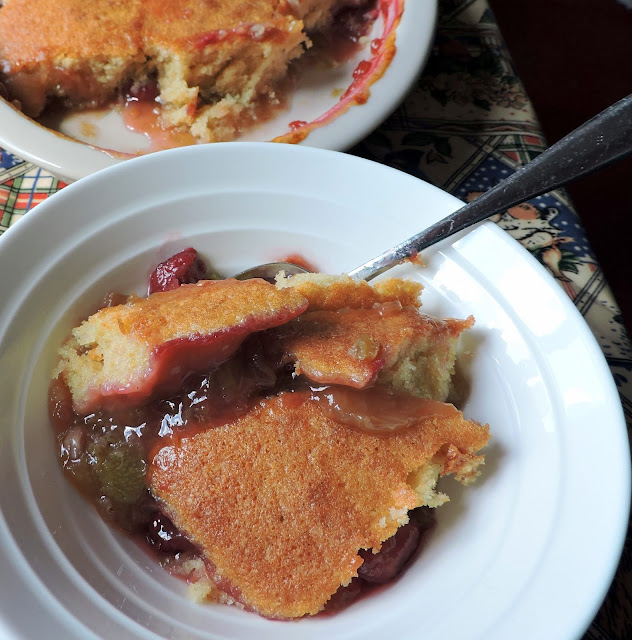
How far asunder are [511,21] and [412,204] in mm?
2516

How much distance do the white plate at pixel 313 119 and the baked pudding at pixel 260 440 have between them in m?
0.62

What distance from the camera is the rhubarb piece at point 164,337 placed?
1.06 metres

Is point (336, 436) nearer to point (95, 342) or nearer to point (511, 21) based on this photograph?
point (95, 342)

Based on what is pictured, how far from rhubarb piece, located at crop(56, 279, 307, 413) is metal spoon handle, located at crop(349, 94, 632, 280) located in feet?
1.02

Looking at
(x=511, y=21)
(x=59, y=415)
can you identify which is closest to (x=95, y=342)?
(x=59, y=415)

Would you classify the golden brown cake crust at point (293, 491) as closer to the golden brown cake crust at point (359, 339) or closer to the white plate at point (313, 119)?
the golden brown cake crust at point (359, 339)

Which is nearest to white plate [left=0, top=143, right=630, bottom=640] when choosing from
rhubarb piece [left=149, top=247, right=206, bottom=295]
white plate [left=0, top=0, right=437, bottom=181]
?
rhubarb piece [left=149, top=247, right=206, bottom=295]

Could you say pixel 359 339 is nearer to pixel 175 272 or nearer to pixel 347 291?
pixel 347 291

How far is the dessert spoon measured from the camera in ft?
4.07

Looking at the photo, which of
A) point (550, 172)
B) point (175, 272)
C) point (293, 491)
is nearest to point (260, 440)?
point (293, 491)

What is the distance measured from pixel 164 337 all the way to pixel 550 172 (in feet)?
2.66

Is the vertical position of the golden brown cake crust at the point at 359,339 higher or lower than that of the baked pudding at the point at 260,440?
higher

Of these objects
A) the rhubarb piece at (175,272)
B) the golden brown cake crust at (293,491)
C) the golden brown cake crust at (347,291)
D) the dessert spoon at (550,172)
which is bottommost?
the golden brown cake crust at (293,491)

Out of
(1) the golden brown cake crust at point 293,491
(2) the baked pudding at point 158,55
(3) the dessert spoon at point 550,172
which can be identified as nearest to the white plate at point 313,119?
(2) the baked pudding at point 158,55
